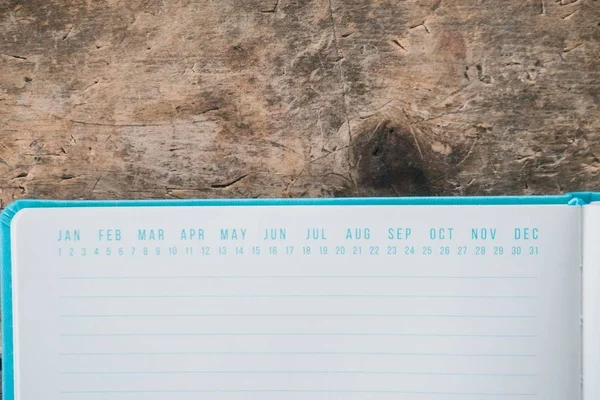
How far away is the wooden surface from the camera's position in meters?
0.65

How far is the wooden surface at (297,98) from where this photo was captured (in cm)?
65

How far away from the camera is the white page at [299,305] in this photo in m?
0.63

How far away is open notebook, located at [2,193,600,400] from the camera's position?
0.63 m

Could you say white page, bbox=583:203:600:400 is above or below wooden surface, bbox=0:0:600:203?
below

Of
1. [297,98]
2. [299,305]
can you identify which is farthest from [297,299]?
[297,98]

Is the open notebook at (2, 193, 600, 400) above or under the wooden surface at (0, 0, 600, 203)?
under

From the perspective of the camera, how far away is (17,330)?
643mm

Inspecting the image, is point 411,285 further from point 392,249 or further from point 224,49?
point 224,49

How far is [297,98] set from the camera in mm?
657

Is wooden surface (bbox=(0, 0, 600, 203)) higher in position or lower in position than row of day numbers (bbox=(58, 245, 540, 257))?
higher

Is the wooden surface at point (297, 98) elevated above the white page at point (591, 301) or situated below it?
above

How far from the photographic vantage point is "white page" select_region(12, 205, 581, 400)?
0.63 metres

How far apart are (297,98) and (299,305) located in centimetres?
22

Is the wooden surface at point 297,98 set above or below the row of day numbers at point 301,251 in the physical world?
above
